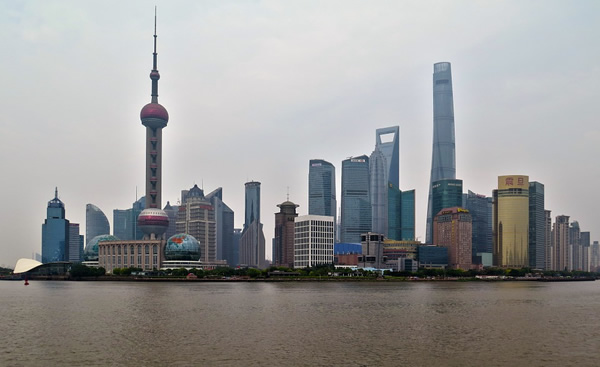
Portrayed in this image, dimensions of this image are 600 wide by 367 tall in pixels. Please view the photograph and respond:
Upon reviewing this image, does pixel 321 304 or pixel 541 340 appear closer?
pixel 541 340

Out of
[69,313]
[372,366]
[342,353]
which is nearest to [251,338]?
[342,353]

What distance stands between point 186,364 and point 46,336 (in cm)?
2583

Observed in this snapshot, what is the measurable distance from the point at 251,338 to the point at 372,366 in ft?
65.9

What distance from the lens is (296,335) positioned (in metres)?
74.4

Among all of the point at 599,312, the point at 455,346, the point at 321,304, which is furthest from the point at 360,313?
the point at 599,312

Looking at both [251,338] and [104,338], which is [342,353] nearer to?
[251,338]

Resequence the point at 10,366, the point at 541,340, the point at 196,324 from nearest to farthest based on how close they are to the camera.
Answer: the point at 10,366
the point at 541,340
the point at 196,324

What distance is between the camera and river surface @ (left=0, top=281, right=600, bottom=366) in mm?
58719

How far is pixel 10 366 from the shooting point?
54.9 metres

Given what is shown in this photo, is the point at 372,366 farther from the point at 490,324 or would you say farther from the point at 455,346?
the point at 490,324

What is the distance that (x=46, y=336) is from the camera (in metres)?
73.1

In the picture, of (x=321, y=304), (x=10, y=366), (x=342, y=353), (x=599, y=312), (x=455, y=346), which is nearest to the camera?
(x=10, y=366)

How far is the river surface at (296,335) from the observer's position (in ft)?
193

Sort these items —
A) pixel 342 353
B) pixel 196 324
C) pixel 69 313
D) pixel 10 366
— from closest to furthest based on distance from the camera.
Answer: pixel 10 366 → pixel 342 353 → pixel 196 324 → pixel 69 313
